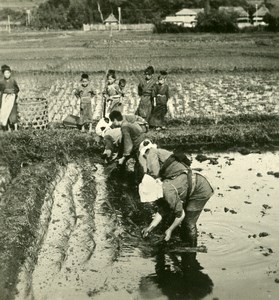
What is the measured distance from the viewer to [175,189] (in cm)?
621

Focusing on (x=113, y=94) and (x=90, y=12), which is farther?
(x=90, y=12)

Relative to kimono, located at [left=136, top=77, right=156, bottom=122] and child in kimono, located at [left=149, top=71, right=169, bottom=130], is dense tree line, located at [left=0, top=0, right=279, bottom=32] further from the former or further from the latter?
child in kimono, located at [left=149, top=71, right=169, bottom=130]

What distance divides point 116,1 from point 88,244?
50235 mm

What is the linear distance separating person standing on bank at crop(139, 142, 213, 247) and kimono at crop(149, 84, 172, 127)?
5.92 meters

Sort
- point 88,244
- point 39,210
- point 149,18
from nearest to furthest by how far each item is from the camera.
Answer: point 88,244 → point 39,210 → point 149,18

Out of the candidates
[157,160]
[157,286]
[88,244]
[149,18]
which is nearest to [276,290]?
[157,286]

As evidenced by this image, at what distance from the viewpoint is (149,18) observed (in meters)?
61.3

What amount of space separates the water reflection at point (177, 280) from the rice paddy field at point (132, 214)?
0.01 m

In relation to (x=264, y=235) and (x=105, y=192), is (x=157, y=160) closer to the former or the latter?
(x=264, y=235)

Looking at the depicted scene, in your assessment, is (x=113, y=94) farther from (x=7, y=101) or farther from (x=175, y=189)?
(x=175, y=189)

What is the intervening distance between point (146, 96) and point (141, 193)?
6931mm

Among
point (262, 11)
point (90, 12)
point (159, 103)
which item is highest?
point (90, 12)

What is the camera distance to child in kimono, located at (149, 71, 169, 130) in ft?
41.0

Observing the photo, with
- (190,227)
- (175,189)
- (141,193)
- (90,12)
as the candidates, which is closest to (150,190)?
(141,193)
